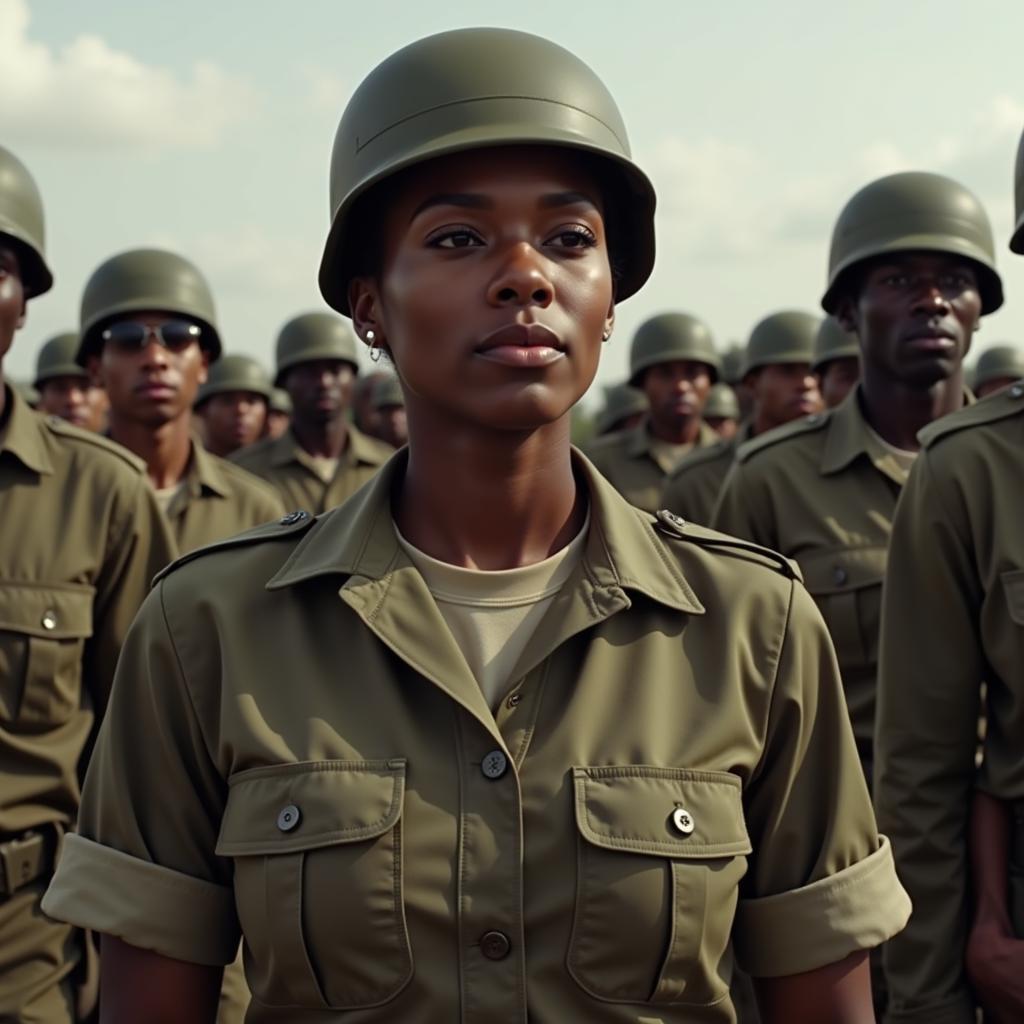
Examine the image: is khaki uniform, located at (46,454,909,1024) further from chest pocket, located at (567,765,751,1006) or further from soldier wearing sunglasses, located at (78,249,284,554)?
soldier wearing sunglasses, located at (78,249,284,554)

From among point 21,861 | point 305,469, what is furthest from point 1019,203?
point 305,469

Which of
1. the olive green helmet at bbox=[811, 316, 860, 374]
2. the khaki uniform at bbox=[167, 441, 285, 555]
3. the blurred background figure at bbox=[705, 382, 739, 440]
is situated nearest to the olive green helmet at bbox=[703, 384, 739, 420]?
the blurred background figure at bbox=[705, 382, 739, 440]

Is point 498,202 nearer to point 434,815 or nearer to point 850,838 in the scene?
point 434,815

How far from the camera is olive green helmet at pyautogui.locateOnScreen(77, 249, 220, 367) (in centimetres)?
779

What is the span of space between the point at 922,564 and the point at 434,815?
1745 millimetres

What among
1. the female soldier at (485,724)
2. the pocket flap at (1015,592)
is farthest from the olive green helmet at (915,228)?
the female soldier at (485,724)

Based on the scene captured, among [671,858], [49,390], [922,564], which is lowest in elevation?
[671,858]

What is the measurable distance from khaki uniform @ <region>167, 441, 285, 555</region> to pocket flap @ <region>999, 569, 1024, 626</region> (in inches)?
149

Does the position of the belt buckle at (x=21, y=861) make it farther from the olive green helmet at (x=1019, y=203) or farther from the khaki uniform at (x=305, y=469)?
the khaki uniform at (x=305, y=469)

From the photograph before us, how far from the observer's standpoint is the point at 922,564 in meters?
3.75

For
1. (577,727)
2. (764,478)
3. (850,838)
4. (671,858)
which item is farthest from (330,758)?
(764,478)

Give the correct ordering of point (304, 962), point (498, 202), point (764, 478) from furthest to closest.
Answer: point (764, 478), point (498, 202), point (304, 962)

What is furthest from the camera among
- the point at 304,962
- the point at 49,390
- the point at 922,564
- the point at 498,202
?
the point at 49,390

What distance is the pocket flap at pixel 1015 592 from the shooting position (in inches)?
141
